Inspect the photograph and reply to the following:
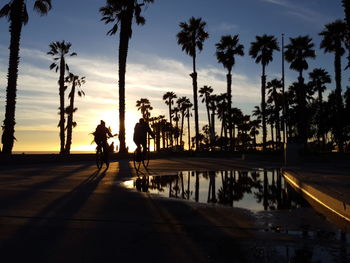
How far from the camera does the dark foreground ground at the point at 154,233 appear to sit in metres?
3.73

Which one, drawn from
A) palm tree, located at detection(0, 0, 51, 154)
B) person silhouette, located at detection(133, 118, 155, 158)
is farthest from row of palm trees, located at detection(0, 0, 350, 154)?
person silhouette, located at detection(133, 118, 155, 158)

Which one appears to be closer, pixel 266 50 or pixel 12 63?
pixel 12 63

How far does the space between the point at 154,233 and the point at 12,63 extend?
73.1 feet

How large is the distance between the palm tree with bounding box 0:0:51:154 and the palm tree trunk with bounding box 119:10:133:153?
7623mm

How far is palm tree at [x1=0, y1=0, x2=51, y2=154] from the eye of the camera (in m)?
23.8

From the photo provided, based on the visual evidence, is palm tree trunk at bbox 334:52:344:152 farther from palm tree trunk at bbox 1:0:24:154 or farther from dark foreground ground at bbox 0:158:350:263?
dark foreground ground at bbox 0:158:350:263

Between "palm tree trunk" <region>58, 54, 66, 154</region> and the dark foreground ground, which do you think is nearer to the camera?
the dark foreground ground

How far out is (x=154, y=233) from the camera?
470 centimetres

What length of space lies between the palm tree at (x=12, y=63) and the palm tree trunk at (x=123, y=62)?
762cm

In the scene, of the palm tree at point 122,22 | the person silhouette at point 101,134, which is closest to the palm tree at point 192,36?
the palm tree at point 122,22

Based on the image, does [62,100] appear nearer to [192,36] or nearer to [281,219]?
[192,36]

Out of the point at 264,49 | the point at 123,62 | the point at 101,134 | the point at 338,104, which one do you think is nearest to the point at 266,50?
the point at 264,49

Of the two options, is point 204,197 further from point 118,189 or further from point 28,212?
point 28,212

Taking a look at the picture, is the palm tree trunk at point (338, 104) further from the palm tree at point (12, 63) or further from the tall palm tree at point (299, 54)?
the palm tree at point (12, 63)
